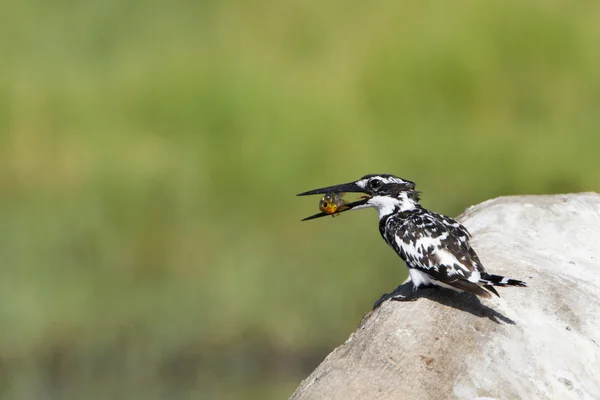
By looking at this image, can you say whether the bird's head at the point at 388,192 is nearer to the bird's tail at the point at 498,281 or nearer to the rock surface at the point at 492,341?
the rock surface at the point at 492,341

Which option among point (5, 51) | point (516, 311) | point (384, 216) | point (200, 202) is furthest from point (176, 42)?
point (516, 311)

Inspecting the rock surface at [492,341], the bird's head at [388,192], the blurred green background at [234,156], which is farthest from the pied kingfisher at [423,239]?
the blurred green background at [234,156]

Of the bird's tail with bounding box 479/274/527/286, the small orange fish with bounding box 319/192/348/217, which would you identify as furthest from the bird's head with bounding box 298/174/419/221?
the bird's tail with bounding box 479/274/527/286

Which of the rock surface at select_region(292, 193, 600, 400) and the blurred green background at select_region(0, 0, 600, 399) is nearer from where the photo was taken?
the rock surface at select_region(292, 193, 600, 400)

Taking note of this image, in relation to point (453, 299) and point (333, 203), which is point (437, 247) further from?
point (333, 203)

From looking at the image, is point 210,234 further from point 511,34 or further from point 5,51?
point 511,34

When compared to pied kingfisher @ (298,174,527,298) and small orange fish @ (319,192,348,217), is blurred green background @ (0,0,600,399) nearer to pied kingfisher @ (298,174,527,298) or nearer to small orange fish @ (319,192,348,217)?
small orange fish @ (319,192,348,217)
